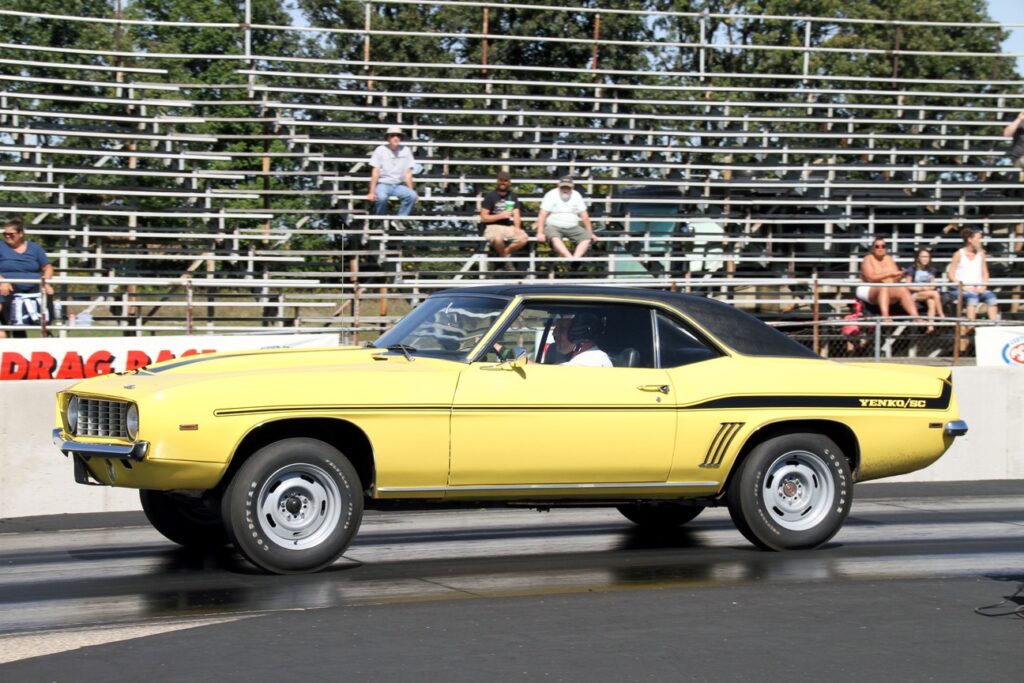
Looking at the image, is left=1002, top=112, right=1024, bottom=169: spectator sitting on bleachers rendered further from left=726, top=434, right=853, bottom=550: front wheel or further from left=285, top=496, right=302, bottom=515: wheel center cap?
left=285, top=496, right=302, bottom=515: wheel center cap

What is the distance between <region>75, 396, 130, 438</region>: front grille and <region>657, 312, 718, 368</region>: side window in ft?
10.2

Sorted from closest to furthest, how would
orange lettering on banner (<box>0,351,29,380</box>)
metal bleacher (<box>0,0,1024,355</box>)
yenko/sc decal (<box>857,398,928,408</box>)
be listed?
yenko/sc decal (<box>857,398,928,408</box>), orange lettering on banner (<box>0,351,29,380</box>), metal bleacher (<box>0,0,1024,355</box>)

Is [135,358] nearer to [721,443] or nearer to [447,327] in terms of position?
[447,327]

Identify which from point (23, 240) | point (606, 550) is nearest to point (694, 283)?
point (23, 240)

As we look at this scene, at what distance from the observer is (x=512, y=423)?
7762 millimetres

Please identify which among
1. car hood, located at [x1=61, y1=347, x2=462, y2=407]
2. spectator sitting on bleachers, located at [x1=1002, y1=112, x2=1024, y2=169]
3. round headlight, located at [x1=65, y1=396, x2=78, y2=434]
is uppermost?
spectator sitting on bleachers, located at [x1=1002, y1=112, x2=1024, y2=169]

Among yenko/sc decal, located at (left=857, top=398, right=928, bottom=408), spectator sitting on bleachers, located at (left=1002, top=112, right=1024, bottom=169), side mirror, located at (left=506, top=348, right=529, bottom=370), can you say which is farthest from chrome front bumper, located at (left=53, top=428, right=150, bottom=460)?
spectator sitting on bleachers, located at (left=1002, top=112, right=1024, bottom=169)

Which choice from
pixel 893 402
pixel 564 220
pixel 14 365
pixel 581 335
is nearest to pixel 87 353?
pixel 14 365

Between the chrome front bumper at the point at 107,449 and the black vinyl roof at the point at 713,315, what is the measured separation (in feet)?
7.54

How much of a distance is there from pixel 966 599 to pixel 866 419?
69.8 inches

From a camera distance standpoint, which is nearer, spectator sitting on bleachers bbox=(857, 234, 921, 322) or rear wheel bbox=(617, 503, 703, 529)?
rear wheel bbox=(617, 503, 703, 529)

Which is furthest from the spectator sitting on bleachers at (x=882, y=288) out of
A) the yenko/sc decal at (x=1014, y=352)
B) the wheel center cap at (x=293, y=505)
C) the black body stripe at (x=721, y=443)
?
the wheel center cap at (x=293, y=505)

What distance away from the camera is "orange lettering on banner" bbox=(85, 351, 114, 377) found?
1269 centimetres

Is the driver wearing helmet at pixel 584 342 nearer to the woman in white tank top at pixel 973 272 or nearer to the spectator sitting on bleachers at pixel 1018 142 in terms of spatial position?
the spectator sitting on bleachers at pixel 1018 142
